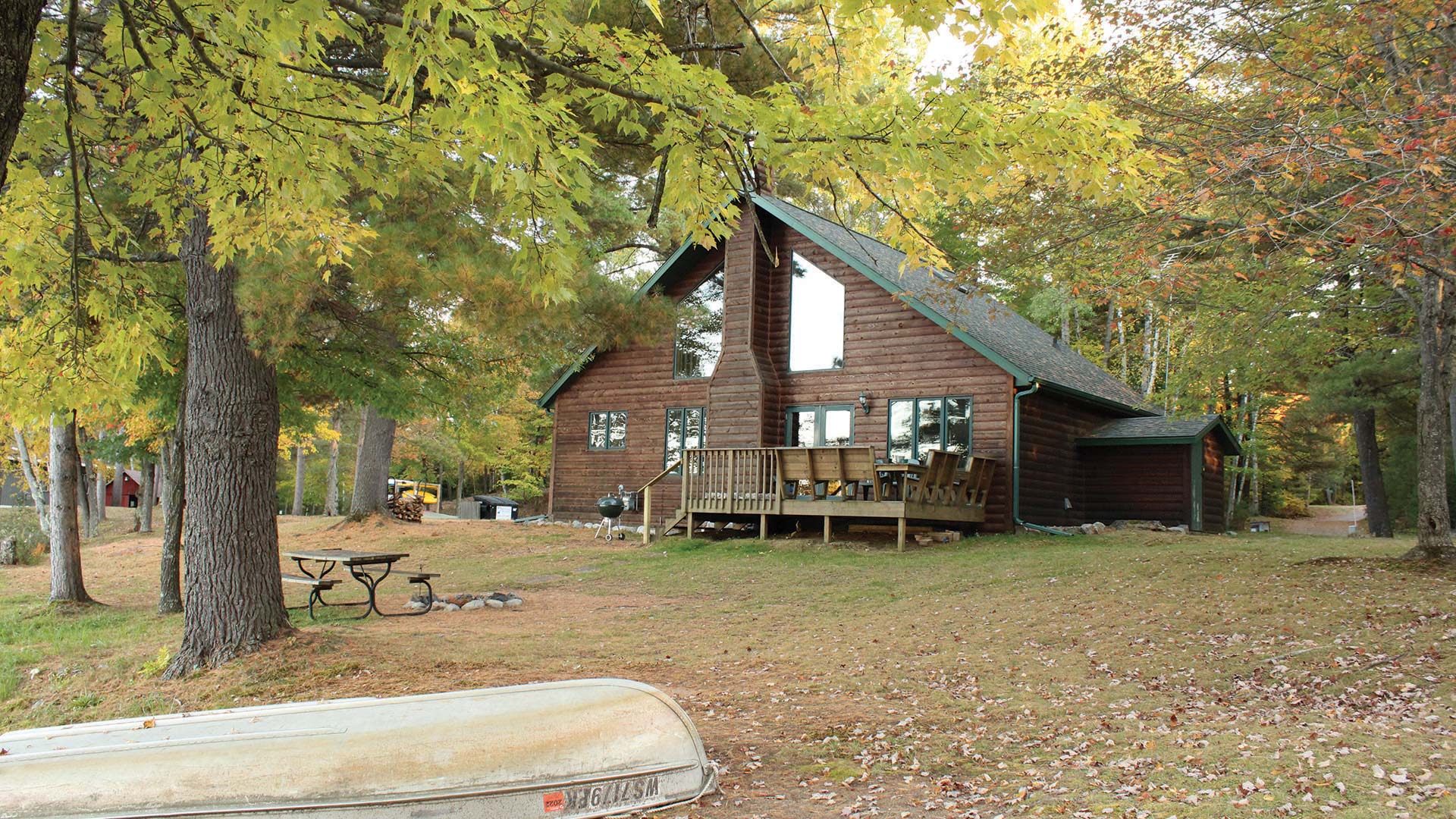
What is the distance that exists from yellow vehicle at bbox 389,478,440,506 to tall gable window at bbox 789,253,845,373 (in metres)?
13.0

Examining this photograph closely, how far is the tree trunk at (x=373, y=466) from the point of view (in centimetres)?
2238

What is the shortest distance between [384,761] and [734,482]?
13.3 metres

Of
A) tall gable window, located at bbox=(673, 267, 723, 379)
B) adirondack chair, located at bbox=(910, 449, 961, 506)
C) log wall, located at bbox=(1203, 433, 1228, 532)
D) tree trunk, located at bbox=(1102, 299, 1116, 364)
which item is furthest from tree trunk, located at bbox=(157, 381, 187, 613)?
tree trunk, located at bbox=(1102, 299, 1116, 364)

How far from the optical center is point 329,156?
5.12 m

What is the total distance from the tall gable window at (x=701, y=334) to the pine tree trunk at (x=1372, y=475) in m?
14.2

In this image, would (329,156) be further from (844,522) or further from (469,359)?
(844,522)

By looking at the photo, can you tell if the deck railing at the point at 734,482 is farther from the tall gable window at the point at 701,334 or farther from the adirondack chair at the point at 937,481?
the tall gable window at the point at 701,334

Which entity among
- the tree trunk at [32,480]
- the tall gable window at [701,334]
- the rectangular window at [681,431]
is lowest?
the tree trunk at [32,480]

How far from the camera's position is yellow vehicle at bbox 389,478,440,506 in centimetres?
3061

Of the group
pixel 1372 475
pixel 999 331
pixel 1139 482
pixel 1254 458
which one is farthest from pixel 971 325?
pixel 1254 458

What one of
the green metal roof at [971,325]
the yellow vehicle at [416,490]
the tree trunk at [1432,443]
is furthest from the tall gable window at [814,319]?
the yellow vehicle at [416,490]

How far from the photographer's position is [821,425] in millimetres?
19094

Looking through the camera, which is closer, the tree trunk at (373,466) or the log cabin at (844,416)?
the log cabin at (844,416)

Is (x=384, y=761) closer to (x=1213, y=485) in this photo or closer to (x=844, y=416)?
(x=844, y=416)
